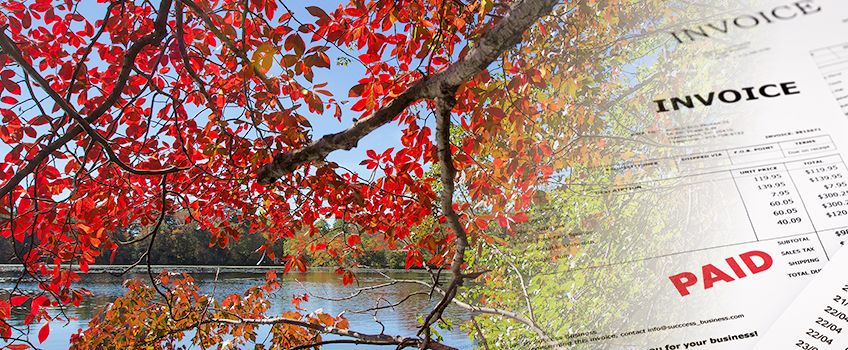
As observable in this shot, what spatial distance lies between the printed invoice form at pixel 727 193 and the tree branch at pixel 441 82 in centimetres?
30

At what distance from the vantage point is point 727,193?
62 cm

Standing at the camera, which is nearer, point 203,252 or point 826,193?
point 826,193

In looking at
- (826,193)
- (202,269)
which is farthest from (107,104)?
(202,269)

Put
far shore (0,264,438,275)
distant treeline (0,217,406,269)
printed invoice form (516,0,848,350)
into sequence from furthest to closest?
distant treeline (0,217,406,269) < far shore (0,264,438,275) < printed invoice form (516,0,848,350)

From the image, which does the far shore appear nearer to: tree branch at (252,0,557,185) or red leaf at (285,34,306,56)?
tree branch at (252,0,557,185)

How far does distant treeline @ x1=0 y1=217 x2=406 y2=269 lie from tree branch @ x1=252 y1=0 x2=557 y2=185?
0.68 m

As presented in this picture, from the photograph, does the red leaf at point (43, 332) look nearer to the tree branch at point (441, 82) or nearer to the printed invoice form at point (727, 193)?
the tree branch at point (441, 82)

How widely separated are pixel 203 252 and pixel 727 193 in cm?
216

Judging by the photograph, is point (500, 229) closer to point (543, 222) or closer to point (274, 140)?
point (543, 222)

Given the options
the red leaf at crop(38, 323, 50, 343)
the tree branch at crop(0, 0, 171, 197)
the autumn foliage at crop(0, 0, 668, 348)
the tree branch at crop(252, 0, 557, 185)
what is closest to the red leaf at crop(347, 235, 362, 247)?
the autumn foliage at crop(0, 0, 668, 348)

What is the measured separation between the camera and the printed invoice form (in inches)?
19.9

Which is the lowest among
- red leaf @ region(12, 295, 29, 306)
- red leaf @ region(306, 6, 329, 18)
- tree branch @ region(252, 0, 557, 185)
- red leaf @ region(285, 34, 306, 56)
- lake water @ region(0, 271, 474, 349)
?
lake water @ region(0, 271, 474, 349)

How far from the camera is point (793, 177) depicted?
602mm

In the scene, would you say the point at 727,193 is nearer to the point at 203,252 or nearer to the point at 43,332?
the point at 43,332
